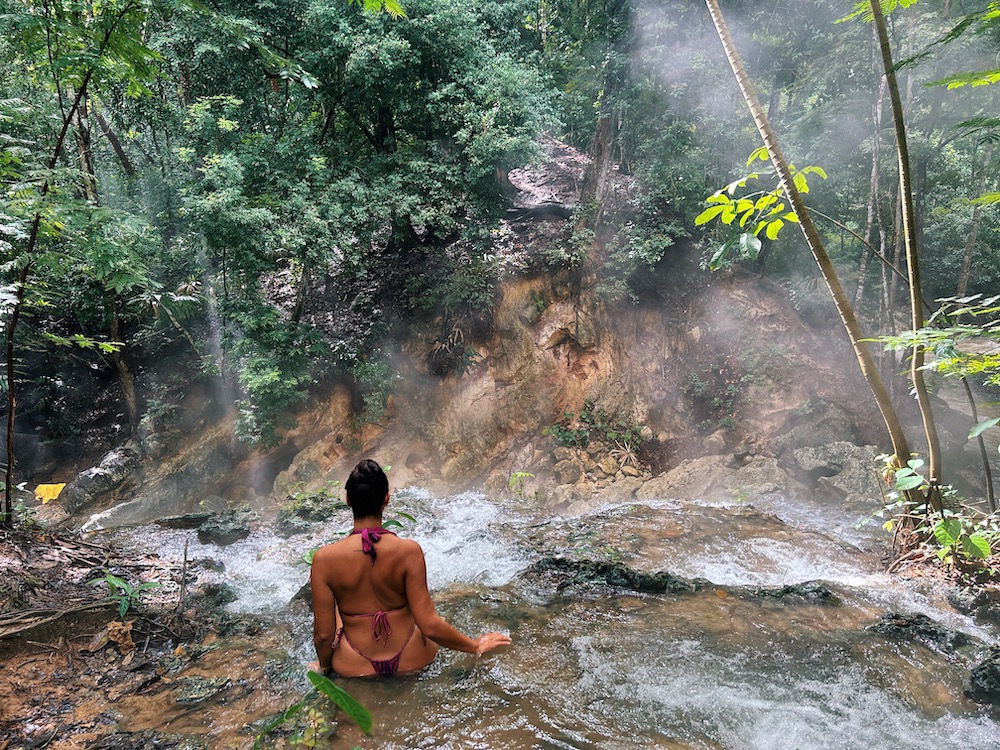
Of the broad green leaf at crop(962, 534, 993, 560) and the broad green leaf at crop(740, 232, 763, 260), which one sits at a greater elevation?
the broad green leaf at crop(740, 232, 763, 260)

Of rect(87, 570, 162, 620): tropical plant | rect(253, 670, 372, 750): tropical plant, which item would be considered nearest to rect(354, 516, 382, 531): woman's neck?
rect(253, 670, 372, 750): tropical plant

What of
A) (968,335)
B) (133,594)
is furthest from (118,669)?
(968,335)

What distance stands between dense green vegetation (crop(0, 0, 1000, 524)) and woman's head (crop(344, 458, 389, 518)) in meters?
6.96

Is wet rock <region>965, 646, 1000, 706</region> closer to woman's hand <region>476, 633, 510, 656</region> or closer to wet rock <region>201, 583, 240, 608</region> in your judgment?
woman's hand <region>476, 633, 510, 656</region>

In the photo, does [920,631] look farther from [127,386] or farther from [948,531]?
[127,386]

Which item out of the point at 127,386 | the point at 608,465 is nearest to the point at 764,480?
the point at 608,465

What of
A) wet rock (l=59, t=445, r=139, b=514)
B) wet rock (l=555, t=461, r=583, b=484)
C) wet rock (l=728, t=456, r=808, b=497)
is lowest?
wet rock (l=59, t=445, r=139, b=514)

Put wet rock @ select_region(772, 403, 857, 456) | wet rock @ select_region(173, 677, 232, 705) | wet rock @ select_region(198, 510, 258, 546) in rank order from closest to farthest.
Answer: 1. wet rock @ select_region(173, 677, 232, 705)
2. wet rock @ select_region(198, 510, 258, 546)
3. wet rock @ select_region(772, 403, 857, 456)

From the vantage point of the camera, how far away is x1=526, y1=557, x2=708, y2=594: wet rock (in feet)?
13.8

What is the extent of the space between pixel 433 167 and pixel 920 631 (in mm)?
9370

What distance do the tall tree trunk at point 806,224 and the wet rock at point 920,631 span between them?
1.27 meters

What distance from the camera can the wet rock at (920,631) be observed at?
3297 millimetres

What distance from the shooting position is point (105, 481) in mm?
9539

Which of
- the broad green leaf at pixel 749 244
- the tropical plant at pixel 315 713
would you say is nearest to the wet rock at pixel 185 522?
the tropical plant at pixel 315 713
